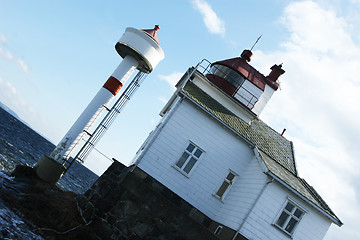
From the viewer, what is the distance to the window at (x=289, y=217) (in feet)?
42.9

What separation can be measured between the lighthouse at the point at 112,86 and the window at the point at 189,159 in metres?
5.53

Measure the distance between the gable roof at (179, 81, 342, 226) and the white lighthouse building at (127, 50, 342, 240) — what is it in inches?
2.3

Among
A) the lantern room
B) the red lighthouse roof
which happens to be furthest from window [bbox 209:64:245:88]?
the red lighthouse roof

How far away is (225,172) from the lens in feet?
48.2

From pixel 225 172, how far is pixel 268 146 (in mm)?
3893

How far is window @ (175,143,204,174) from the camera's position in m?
14.1

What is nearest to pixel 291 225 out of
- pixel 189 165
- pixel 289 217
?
pixel 289 217

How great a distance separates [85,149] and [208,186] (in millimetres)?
7489

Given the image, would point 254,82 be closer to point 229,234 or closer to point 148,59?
point 148,59

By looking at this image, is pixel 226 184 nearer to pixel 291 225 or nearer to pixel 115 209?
pixel 291 225

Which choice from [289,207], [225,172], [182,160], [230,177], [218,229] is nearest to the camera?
[289,207]

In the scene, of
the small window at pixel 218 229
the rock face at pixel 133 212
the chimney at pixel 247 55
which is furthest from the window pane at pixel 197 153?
the chimney at pixel 247 55

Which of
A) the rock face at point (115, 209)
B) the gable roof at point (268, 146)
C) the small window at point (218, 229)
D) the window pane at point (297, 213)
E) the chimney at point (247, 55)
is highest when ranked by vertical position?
the chimney at point (247, 55)

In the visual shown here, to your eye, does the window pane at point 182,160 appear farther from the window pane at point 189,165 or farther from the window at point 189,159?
the window pane at point 189,165
